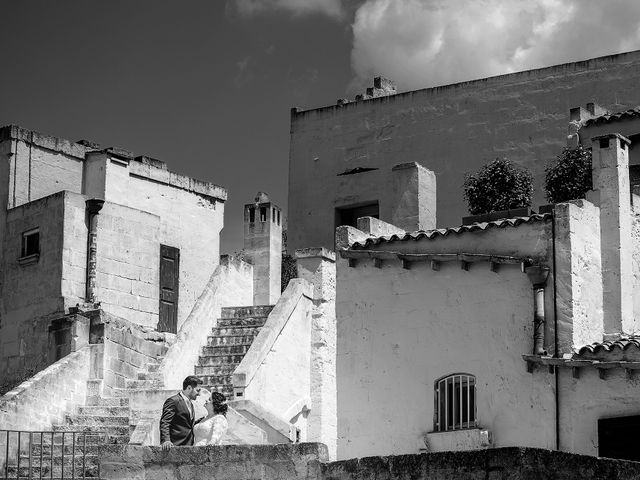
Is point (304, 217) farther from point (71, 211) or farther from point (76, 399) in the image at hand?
point (76, 399)

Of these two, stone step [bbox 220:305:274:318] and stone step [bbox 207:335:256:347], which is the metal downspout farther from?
stone step [bbox 220:305:274:318]

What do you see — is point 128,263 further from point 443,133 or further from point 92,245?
point 443,133

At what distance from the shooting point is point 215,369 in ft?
78.5

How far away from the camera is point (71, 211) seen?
2728 cm

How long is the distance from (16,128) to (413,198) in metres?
9.08

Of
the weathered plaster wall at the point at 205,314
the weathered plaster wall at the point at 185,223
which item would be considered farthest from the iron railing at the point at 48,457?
the weathered plaster wall at the point at 185,223

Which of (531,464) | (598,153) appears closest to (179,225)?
Result: (598,153)

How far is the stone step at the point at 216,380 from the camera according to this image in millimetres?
23297

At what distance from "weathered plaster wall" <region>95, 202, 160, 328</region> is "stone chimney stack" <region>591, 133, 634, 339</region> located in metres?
10.3

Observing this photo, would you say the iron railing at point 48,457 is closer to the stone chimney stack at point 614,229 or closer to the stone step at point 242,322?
the stone step at point 242,322

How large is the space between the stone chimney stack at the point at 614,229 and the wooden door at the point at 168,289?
10755mm

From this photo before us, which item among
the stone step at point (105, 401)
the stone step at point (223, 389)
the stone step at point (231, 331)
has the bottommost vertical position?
the stone step at point (105, 401)

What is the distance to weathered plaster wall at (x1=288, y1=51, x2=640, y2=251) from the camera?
29.8 metres

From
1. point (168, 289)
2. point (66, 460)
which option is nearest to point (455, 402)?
point (66, 460)
